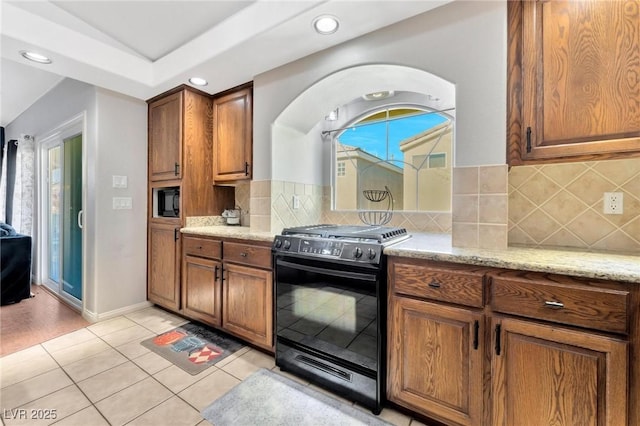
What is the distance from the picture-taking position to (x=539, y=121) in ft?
4.57

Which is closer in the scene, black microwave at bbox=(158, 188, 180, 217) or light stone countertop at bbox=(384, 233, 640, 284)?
light stone countertop at bbox=(384, 233, 640, 284)

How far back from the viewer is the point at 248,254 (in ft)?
7.04

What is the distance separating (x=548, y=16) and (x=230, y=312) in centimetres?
276

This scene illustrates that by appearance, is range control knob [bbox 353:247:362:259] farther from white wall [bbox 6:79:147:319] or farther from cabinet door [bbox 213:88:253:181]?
white wall [bbox 6:79:147:319]

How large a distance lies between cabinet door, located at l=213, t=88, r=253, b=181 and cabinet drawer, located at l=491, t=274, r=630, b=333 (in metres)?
2.19

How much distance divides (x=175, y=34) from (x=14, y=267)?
3.39 metres

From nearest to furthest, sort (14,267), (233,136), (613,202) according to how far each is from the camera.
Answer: (613,202)
(233,136)
(14,267)

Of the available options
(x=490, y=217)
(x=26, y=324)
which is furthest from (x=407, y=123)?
(x=26, y=324)

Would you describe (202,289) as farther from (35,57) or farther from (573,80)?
(573,80)

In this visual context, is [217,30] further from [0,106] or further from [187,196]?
[0,106]

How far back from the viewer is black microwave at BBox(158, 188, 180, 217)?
287cm

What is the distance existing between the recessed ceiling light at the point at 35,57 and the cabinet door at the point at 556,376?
11.4 ft

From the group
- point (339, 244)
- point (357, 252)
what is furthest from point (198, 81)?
point (357, 252)

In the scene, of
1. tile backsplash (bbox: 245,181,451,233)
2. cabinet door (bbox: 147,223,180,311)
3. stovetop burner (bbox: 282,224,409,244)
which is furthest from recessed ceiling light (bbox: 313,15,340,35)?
cabinet door (bbox: 147,223,180,311)
